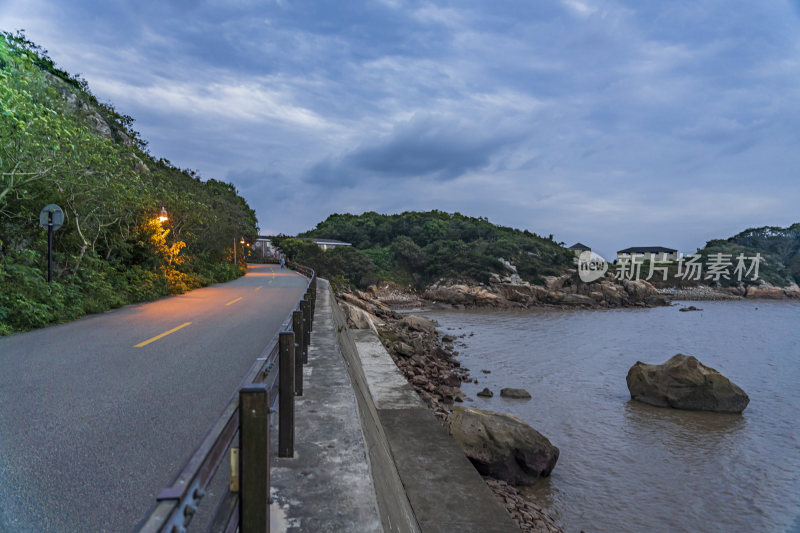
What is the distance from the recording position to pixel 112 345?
28.4ft

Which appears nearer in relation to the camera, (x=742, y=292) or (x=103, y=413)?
(x=103, y=413)

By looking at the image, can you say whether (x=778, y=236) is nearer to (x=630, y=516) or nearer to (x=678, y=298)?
(x=678, y=298)

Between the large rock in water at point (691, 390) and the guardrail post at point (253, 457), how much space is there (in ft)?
47.4

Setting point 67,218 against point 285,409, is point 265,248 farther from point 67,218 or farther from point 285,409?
point 285,409

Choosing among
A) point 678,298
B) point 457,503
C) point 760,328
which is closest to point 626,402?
point 457,503

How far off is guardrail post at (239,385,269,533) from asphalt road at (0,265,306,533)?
5.07 feet

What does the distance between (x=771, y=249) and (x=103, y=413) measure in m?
119

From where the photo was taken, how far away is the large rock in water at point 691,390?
13.1 m

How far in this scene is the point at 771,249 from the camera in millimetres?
93000

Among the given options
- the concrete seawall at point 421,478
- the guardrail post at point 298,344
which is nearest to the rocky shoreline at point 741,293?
the concrete seawall at point 421,478

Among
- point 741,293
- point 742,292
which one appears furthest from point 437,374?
point 742,292

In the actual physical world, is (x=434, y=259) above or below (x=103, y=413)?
above

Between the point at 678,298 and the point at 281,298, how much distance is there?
225 feet

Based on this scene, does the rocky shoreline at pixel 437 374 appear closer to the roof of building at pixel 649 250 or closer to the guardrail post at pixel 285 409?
the guardrail post at pixel 285 409
